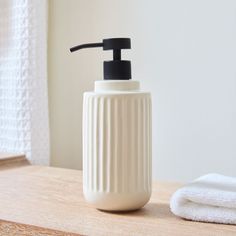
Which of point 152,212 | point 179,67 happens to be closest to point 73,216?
point 152,212

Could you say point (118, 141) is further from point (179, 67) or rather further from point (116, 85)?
point (179, 67)

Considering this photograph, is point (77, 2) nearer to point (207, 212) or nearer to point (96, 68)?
point (96, 68)

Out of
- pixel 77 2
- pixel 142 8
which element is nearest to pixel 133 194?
pixel 142 8

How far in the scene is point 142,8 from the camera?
A: 870 mm

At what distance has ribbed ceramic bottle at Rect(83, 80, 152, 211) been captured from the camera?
1.64 feet

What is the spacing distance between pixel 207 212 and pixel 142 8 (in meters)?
0.49

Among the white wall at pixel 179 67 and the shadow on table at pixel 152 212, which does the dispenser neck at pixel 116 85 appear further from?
the white wall at pixel 179 67

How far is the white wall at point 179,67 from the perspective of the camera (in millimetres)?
791

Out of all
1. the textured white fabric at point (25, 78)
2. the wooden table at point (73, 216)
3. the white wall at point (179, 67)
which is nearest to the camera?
the wooden table at point (73, 216)

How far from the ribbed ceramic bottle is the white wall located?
1.03 feet

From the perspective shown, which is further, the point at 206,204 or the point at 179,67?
the point at 179,67

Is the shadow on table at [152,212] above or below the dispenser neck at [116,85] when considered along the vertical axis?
below

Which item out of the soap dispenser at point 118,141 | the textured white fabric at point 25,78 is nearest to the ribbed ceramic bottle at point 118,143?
the soap dispenser at point 118,141

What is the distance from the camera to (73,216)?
512 mm
